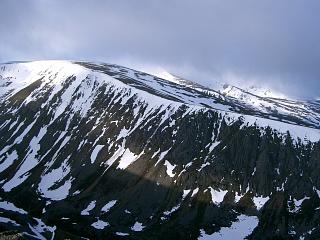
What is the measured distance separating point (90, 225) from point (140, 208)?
2037 cm

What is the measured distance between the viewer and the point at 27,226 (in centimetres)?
17225

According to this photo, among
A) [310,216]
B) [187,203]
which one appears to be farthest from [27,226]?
[310,216]

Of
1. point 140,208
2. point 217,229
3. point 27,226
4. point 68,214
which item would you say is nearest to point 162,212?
point 140,208

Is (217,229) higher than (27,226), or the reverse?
(217,229)

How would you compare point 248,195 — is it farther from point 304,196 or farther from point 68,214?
point 68,214

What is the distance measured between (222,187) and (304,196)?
98.3 ft

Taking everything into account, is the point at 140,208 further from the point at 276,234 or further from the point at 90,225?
the point at 276,234

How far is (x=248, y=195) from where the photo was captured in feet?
627

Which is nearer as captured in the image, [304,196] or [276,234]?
[276,234]

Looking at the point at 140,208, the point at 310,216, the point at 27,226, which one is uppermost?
the point at 310,216

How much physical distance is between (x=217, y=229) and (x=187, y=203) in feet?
57.8

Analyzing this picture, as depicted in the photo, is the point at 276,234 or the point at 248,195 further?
the point at 248,195

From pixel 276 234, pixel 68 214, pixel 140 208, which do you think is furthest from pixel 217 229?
pixel 68 214

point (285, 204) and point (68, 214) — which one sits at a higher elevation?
point (285, 204)
